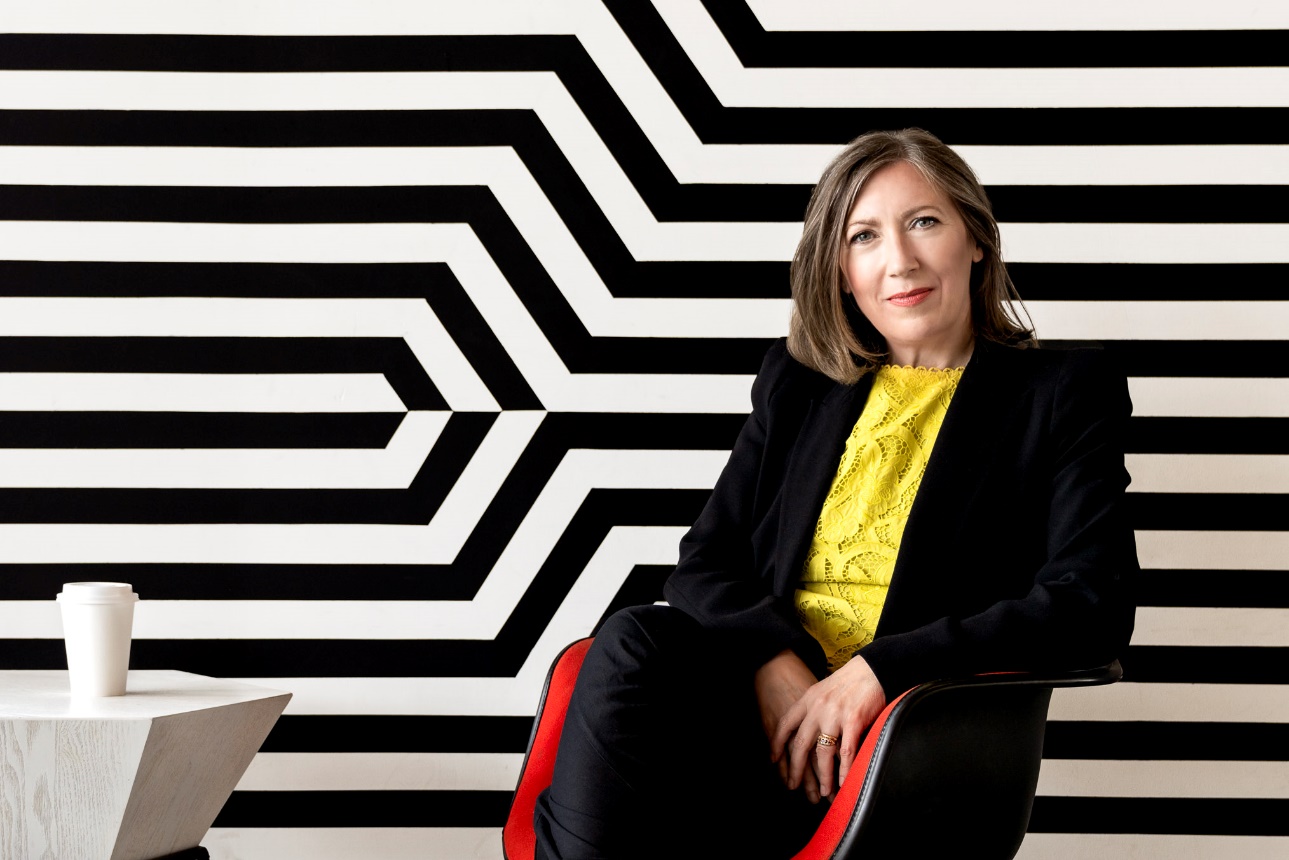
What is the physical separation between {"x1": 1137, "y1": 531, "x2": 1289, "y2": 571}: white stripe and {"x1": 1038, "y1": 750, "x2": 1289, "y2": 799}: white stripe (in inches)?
16.3

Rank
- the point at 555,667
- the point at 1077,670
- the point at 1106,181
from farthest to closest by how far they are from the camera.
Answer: the point at 1106,181, the point at 555,667, the point at 1077,670

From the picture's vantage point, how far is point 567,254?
214 centimetres

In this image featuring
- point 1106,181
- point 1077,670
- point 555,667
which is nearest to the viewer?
point 1077,670

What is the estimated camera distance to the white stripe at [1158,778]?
2082mm

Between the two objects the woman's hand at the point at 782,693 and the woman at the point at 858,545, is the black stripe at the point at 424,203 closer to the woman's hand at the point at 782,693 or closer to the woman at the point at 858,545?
the woman at the point at 858,545

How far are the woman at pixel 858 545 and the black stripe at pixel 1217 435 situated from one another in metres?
0.59

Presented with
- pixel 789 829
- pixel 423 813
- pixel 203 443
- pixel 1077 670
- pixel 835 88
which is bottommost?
pixel 789 829

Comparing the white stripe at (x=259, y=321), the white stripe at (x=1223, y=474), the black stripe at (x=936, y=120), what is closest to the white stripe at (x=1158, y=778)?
the white stripe at (x=1223, y=474)

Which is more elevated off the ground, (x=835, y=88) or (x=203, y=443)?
(x=835, y=88)

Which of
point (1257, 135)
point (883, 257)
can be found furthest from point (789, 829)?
point (1257, 135)

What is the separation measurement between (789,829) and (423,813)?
3.26 feet

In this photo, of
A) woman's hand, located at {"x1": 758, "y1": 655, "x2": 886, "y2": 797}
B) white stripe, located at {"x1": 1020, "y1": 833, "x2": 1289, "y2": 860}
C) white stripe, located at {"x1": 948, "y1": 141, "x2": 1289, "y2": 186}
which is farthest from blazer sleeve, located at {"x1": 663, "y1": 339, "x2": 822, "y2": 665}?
white stripe, located at {"x1": 1020, "y1": 833, "x2": 1289, "y2": 860}

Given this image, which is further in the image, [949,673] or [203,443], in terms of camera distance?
[203,443]

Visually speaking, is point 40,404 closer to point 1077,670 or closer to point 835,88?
point 835,88
